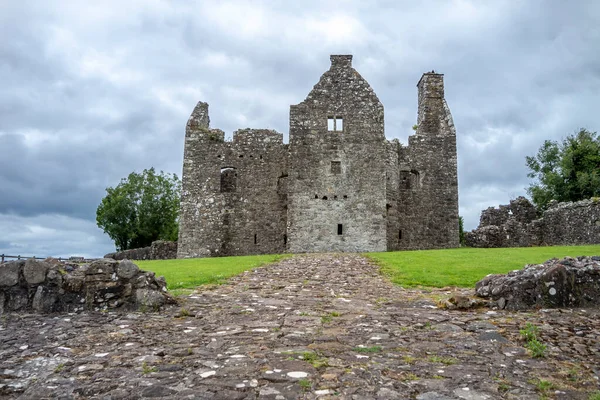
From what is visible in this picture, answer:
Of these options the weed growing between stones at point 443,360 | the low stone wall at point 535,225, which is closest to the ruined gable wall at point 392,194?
the low stone wall at point 535,225

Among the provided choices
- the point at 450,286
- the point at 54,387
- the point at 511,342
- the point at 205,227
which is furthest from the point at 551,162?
the point at 54,387

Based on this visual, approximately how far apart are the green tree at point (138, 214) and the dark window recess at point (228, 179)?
22.7m

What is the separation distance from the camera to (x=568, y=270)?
10.1 m

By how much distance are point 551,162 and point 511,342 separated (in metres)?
51.5

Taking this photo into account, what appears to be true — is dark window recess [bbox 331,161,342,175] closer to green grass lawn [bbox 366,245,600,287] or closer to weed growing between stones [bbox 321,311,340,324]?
green grass lawn [bbox 366,245,600,287]

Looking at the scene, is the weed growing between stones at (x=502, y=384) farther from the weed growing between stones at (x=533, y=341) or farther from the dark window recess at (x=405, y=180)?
the dark window recess at (x=405, y=180)

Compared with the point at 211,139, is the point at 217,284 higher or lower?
lower

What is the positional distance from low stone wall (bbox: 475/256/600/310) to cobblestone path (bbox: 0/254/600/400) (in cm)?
40

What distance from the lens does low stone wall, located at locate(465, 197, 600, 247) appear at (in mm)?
28312

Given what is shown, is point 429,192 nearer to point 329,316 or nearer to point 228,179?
point 228,179

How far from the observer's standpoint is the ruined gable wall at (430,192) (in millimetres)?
34844

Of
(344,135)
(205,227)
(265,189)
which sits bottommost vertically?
(205,227)

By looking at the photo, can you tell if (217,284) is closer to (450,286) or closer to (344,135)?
(450,286)

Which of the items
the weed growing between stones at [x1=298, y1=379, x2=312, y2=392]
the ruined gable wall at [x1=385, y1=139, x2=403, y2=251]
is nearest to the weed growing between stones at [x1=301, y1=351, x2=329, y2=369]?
the weed growing between stones at [x1=298, y1=379, x2=312, y2=392]
